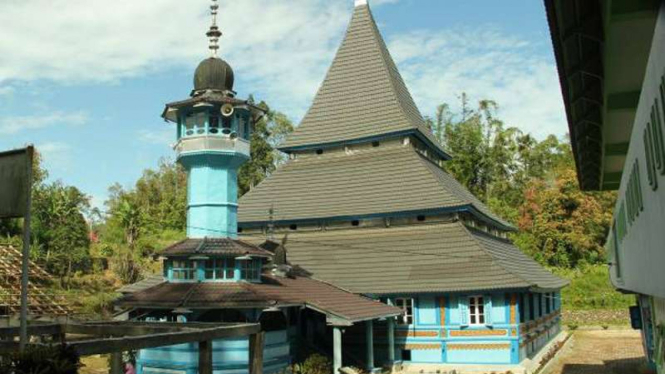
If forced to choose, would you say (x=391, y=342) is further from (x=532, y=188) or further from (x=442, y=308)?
(x=532, y=188)

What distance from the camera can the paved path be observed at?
22859 millimetres

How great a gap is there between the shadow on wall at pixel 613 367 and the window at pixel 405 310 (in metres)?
5.40

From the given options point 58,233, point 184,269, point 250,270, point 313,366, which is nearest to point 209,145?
point 184,269

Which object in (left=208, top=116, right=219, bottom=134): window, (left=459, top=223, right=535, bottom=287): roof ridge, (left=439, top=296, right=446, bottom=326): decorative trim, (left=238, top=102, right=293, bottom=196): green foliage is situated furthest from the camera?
(left=238, top=102, right=293, bottom=196): green foliage

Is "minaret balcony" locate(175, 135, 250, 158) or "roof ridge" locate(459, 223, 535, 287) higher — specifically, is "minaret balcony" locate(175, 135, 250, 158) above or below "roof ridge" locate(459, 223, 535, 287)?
above

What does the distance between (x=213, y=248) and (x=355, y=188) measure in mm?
9849

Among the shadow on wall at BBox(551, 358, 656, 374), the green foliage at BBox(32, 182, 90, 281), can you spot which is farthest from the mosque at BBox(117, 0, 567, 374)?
the green foliage at BBox(32, 182, 90, 281)

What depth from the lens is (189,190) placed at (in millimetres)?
21297

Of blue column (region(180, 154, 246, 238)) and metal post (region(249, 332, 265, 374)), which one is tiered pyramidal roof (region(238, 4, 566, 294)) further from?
metal post (region(249, 332, 265, 374))

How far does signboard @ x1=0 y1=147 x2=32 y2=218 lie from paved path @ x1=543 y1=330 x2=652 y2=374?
19355 mm

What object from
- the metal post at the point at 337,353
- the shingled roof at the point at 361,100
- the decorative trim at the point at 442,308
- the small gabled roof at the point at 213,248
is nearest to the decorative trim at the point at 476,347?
the decorative trim at the point at 442,308

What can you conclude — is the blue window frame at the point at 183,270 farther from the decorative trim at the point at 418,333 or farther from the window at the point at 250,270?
the decorative trim at the point at 418,333

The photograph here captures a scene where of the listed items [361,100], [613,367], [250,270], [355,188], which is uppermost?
[361,100]

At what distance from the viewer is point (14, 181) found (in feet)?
21.7
